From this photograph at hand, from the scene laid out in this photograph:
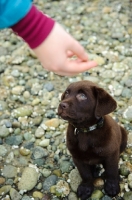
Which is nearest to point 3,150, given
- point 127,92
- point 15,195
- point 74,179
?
point 15,195

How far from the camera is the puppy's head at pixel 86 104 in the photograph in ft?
6.15

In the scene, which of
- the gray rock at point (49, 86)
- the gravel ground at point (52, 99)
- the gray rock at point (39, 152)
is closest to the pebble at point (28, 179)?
the gravel ground at point (52, 99)

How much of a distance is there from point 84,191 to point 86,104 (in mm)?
639

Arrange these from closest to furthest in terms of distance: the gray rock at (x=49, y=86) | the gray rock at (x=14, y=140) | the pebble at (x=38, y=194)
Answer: the pebble at (x=38, y=194) → the gray rock at (x=14, y=140) → the gray rock at (x=49, y=86)

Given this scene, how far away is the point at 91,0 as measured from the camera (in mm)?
4258

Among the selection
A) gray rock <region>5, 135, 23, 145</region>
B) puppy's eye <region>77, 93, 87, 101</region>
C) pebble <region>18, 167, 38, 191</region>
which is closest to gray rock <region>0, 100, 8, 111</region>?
gray rock <region>5, 135, 23, 145</region>

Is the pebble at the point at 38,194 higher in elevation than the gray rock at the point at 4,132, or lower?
lower

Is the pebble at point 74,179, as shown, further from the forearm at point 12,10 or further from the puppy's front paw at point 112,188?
the forearm at point 12,10

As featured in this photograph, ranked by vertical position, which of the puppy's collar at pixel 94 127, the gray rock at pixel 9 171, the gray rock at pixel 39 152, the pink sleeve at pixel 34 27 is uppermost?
the pink sleeve at pixel 34 27

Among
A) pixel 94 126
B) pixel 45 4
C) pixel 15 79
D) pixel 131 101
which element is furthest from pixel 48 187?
pixel 45 4

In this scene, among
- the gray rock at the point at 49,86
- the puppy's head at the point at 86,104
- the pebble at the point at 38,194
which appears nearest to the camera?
the puppy's head at the point at 86,104

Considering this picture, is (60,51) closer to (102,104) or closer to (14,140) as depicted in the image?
(102,104)

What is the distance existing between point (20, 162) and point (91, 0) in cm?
237

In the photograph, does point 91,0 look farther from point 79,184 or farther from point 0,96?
point 79,184
